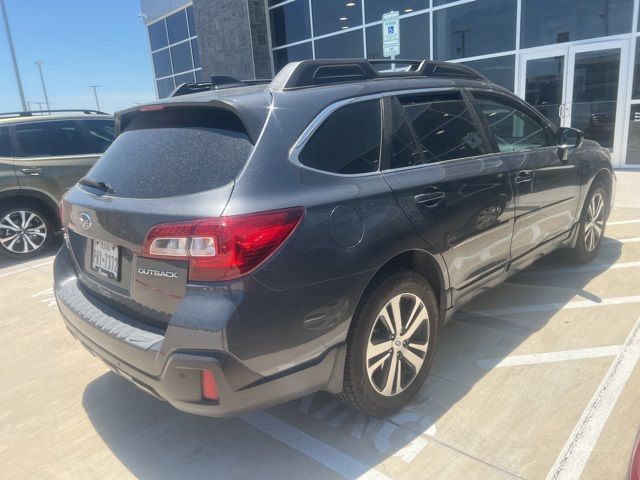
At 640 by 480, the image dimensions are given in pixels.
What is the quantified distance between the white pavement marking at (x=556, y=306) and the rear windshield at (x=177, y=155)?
2.51m

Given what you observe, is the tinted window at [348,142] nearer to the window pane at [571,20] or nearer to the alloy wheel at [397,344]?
the alloy wheel at [397,344]

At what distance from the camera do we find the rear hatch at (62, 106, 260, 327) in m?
2.02

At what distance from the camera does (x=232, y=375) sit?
190cm

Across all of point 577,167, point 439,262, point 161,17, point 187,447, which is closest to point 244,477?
point 187,447

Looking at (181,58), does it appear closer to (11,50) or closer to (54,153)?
(11,50)

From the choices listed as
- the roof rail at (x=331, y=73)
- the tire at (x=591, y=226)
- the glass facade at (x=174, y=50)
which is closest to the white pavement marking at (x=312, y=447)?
the roof rail at (x=331, y=73)

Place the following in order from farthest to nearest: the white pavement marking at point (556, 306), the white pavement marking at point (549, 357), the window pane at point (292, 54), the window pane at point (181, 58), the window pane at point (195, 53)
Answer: the window pane at point (181, 58) < the window pane at point (195, 53) < the window pane at point (292, 54) < the white pavement marking at point (556, 306) < the white pavement marking at point (549, 357)

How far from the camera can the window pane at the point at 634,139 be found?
904 centimetres

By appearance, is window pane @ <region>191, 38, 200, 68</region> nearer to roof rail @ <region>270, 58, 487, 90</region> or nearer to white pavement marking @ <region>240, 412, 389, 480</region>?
roof rail @ <region>270, 58, 487, 90</region>

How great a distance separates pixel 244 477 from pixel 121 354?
79 cm

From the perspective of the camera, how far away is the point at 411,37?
11570 millimetres

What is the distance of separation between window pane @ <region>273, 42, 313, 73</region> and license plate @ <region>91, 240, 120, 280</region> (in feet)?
40.8

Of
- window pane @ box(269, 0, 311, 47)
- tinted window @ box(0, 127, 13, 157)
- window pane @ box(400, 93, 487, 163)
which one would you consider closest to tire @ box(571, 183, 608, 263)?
window pane @ box(400, 93, 487, 163)

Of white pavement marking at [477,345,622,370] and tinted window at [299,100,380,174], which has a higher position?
tinted window at [299,100,380,174]
